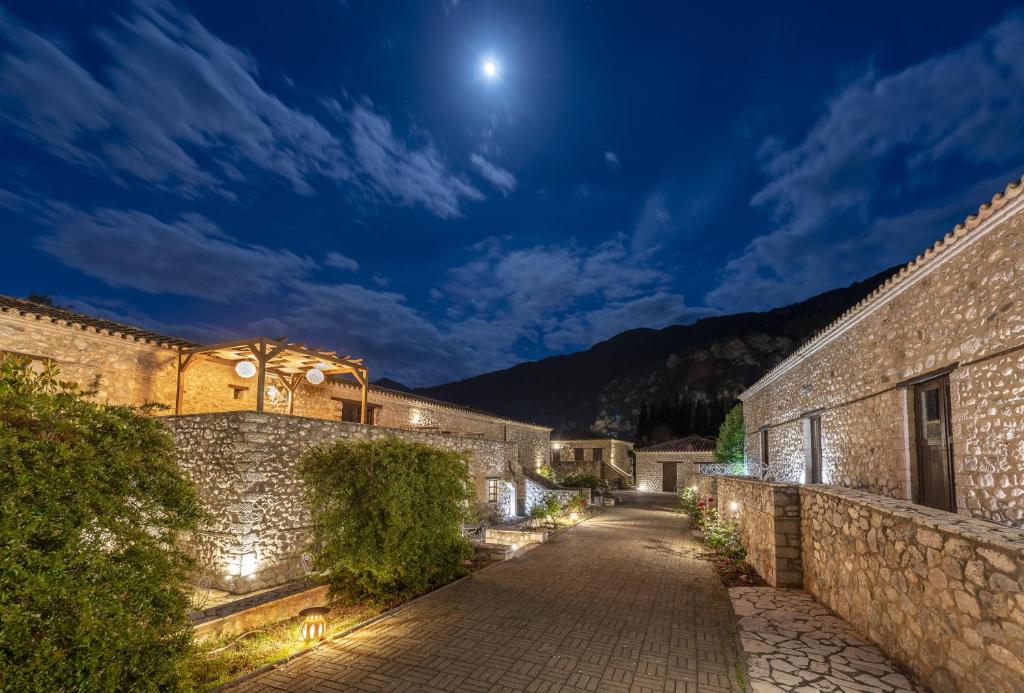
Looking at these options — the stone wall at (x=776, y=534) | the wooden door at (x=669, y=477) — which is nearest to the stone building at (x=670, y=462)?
the wooden door at (x=669, y=477)

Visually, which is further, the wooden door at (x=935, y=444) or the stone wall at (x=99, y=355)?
the stone wall at (x=99, y=355)

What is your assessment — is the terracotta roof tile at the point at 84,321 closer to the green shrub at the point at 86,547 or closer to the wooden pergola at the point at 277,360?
the wooden pergola at the point at 277,360

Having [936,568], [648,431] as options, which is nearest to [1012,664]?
[936,568]

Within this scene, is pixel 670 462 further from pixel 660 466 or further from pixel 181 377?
pixel 181 377

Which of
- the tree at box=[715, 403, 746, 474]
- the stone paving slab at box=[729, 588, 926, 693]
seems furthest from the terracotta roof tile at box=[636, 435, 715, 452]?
the stone paving slab at box=[729, 588, 926, 693]

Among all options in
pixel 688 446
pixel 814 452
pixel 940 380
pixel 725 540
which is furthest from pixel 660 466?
pixel 940 380

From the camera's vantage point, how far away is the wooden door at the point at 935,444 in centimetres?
735

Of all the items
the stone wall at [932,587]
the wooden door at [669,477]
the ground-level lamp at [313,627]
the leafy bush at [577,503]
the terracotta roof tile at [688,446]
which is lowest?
the wooden door at [669,477]

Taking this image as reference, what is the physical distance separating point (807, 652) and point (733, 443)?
19114 millimetres

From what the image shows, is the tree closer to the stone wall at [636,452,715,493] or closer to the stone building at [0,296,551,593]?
the stone wall at [636,452,715,493]

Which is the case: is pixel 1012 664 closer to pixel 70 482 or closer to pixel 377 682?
pixel 377 682

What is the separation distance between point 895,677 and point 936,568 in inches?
59.0

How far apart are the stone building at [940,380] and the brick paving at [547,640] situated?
12.8 feet

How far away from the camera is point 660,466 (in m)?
33.8
